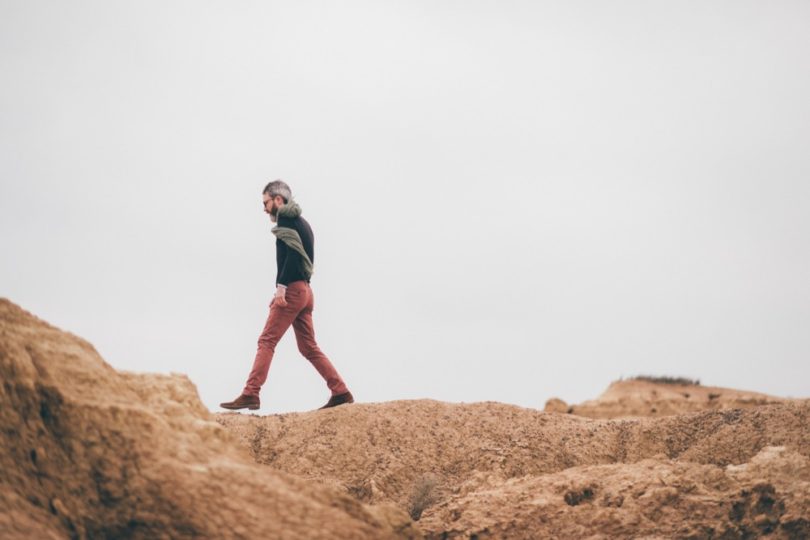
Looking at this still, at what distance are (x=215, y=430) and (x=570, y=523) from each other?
2.28m

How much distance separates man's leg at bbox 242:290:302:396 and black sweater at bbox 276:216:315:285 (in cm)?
18

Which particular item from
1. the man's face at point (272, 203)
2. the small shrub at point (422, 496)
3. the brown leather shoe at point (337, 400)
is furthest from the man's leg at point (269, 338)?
the small shrub at point (422, 496)

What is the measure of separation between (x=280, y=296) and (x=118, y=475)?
4.78 metres

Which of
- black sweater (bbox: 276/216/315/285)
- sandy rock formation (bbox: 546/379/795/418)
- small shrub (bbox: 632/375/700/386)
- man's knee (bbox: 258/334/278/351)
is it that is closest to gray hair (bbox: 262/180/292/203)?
black sweater (bbox: 276/216/315/285)

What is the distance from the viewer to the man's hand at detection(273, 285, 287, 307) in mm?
8633

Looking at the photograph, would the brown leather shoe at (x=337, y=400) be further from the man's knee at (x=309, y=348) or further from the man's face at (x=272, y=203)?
the man's face at (x=272, y=203)

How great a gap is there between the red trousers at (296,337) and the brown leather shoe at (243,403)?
5cm

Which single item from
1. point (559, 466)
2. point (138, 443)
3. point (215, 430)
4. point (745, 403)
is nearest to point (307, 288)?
point (559, 466)

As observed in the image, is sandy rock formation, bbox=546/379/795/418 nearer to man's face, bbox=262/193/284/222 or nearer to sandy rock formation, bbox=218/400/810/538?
sandy rock formation, bbox=218/400/810/538

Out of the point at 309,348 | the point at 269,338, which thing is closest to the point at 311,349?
the point at 309,348

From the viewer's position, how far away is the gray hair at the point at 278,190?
9.03 meters

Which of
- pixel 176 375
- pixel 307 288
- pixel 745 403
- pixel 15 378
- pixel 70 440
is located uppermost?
pixel 745 403

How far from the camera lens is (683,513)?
520 centimetres

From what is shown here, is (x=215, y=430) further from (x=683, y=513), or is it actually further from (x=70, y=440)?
(x=683, y=513)
